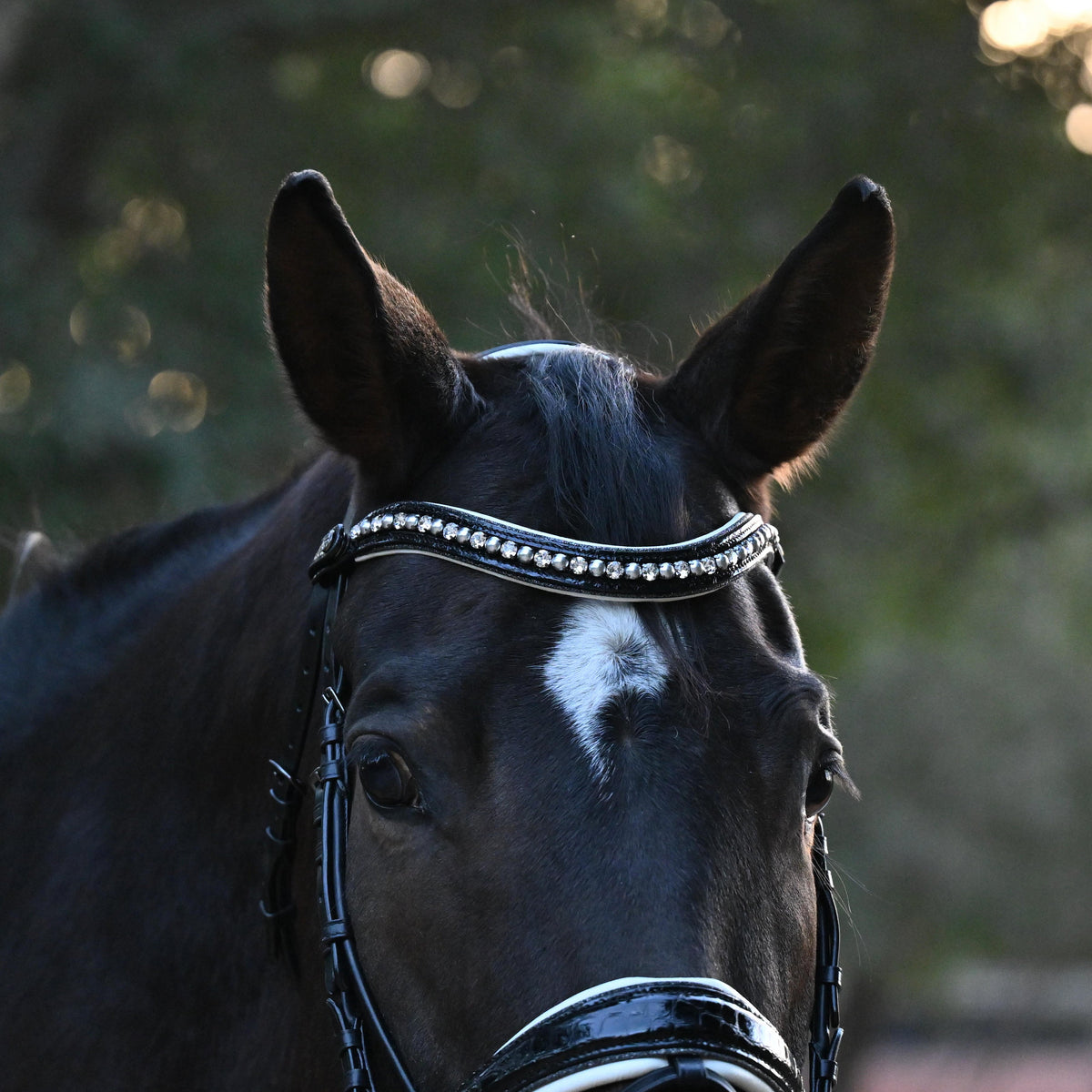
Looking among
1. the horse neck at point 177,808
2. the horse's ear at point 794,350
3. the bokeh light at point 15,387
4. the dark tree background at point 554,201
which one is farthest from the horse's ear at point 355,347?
the bokeh light at point 15,387

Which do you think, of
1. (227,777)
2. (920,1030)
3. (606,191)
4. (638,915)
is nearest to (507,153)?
(606,191)

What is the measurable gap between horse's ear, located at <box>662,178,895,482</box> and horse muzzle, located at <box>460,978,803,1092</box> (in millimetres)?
991

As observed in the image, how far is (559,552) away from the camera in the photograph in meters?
2.10

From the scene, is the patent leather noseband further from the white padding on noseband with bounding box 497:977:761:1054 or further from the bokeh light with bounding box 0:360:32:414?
the bokeh light with bounding box 0:360:32:414

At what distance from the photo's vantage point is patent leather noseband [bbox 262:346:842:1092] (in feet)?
5.84

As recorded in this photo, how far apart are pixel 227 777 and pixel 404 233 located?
360 inches

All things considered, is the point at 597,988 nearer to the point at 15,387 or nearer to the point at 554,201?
the point at 15,387

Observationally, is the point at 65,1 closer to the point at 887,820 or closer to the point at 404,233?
the point at 404,233

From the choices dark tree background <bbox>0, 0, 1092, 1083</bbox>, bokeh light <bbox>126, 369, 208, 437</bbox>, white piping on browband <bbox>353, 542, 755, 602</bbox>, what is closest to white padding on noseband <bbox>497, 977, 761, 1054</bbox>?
white piping on browband <bbox>353, 542, 755, 602</bbox>

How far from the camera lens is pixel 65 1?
1016 centimetres

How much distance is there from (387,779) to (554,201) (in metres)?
10.1

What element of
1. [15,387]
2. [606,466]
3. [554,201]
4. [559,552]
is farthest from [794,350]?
[554,201]

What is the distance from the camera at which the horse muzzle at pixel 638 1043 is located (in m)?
1.76

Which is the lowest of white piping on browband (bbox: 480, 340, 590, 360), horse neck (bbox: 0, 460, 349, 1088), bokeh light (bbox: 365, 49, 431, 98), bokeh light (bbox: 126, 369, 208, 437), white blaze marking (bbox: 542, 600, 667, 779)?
bokeh light (bbox: 126, 369, 208, 437)
